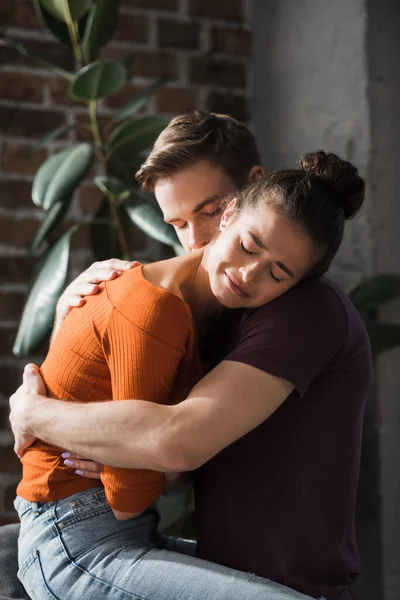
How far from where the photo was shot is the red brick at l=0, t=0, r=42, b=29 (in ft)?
7.86

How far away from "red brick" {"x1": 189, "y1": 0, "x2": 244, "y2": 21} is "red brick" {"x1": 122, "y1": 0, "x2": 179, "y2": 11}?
0.06 meters

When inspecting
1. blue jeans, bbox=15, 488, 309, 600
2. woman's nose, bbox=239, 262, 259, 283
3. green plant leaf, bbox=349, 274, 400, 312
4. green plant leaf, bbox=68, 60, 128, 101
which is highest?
green plant leaf, bbox=68, 60, 128, 101

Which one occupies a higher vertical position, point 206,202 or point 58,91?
point 58,91

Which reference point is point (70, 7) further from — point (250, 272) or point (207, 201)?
point (250, 272)

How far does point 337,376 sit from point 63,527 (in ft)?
1.58

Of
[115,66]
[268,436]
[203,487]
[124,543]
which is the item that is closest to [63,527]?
[124,543]

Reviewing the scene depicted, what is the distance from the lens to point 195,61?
260 centimetres

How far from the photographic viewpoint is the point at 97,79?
1.96m

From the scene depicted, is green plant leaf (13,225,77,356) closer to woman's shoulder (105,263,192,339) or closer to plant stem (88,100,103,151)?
plant stem (88,100,103,151)

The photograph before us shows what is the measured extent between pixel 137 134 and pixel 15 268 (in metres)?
0.61

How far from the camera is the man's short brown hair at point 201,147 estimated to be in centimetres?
154

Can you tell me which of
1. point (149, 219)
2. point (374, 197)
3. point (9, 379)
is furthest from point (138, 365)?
point (9, 379)

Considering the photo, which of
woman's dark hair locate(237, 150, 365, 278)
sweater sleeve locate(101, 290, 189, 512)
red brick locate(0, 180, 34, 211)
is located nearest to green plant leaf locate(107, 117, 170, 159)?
red brick locate(0, 180, 34, 211)

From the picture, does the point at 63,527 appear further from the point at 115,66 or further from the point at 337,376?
the point at 115,66
